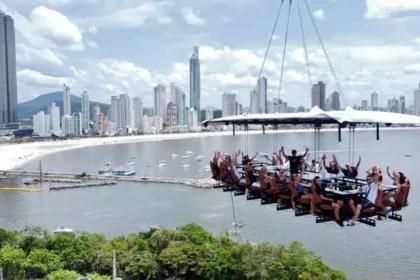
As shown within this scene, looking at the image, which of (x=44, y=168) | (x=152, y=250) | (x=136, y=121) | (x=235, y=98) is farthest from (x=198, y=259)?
(x=136, y=121)

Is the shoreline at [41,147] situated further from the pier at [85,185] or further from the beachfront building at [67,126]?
the beachfront building at [67,126]

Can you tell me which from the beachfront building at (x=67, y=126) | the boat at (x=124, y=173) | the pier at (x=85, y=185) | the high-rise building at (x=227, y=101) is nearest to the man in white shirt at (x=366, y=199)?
the pier at (x=85, y=185)

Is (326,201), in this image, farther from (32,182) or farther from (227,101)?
(227,101)

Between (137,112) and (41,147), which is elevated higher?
(137,112)

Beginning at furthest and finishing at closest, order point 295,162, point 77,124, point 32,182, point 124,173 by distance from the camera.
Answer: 1. point 77,124
2. point 124,173
3. point 32,182
4. point 295,162

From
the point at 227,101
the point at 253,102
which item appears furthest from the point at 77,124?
the point at 253,102

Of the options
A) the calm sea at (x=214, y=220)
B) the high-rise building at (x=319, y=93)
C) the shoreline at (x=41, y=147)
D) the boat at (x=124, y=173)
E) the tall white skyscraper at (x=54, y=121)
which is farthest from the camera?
the tall white skyscraper at (x=54, y=121)

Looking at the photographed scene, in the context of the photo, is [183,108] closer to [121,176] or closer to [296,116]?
[121,176]

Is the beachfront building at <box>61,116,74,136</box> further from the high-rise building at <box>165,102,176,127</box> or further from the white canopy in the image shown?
the white canopy
